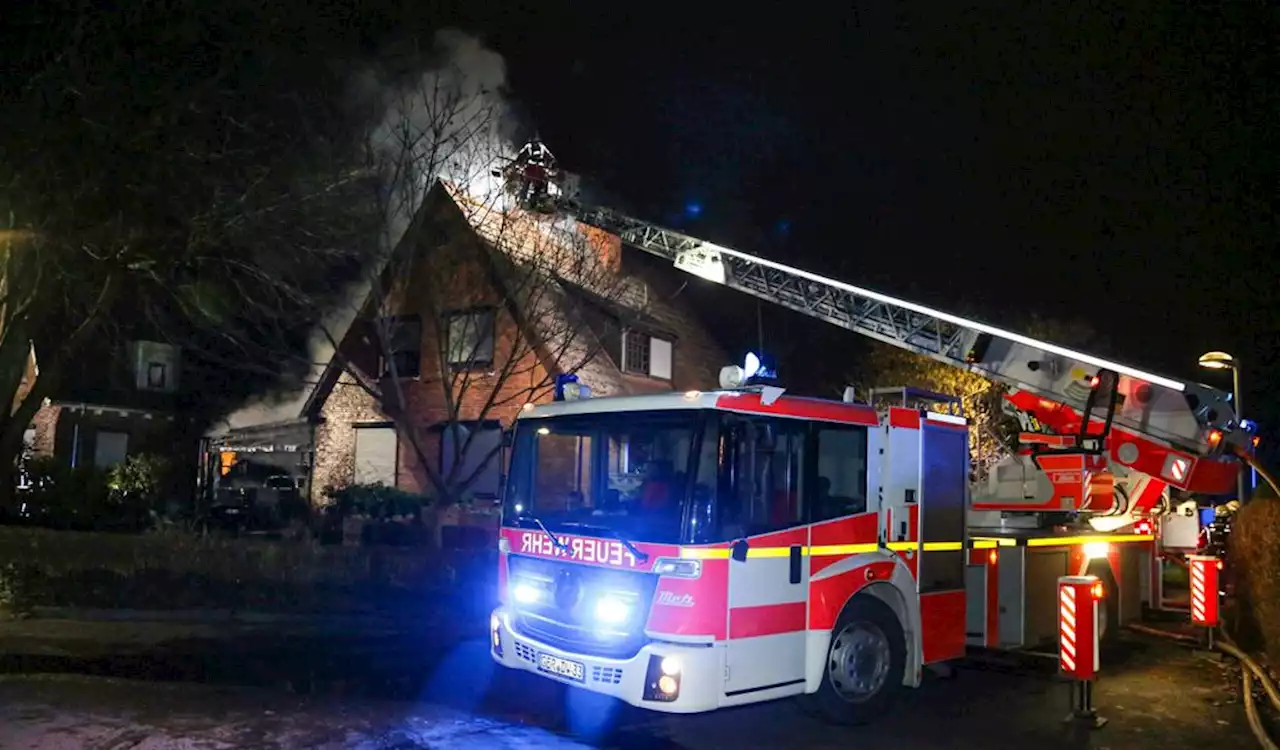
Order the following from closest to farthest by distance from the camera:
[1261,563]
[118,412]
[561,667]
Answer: [561,667] < [1261,563] < [118,412]

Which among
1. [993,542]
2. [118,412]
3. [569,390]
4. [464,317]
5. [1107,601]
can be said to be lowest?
[1107,601]

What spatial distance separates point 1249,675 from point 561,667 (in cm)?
633

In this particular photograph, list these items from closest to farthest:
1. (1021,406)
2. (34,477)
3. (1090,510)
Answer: (1090,510) → (1021,406) → (34,477)

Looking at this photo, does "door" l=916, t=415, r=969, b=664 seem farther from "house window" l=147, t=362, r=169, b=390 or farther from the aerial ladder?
"house window" l=147, t=362, r=169, b=390

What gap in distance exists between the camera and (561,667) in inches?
280

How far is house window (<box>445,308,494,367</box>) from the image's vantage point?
1575 centimetres

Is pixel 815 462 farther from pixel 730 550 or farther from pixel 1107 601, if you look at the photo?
pixel 1107 601

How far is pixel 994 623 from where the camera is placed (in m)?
9.27

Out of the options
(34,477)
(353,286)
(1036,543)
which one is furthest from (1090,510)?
(34,477)

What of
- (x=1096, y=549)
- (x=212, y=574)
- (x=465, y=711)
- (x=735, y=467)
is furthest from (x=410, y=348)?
(x=735, y=467)

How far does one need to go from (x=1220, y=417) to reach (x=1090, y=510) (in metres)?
1.90

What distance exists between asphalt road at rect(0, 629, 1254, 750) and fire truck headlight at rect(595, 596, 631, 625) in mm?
929

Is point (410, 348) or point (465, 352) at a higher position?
point (410, 348)

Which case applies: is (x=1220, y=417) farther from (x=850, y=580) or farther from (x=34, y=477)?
(x=34, y=477)
